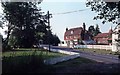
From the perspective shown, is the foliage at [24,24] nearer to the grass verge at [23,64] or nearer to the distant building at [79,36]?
the distant building at [79,36]

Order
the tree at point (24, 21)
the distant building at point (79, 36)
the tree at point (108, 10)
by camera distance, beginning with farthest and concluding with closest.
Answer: the distant building at point (79, 36)
the tree at point (24, 21)
the tree at point (108, 10)

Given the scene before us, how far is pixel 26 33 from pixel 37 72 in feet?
176

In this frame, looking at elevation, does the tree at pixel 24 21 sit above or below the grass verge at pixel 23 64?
above

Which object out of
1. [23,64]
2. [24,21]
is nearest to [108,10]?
[23,64]

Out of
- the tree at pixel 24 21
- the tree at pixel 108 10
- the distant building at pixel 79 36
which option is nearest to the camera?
the tree at pixel 108 10

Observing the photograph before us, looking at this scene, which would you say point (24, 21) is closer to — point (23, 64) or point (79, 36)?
point (79, 36)

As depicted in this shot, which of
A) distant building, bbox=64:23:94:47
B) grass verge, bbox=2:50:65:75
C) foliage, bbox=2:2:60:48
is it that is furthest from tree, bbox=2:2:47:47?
grass verge, bbox=2:50:65:75

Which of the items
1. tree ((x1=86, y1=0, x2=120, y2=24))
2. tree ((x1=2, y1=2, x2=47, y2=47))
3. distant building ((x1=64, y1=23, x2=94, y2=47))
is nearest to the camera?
tree ((x1=86, y1=0, x2=120, y2=24))

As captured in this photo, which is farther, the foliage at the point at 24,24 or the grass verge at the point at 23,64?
A: the foliage at the point at 24,24

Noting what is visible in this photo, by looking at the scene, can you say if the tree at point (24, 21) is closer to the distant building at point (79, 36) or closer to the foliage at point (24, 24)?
the foliage at point (24, 24)

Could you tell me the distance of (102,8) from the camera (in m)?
13.5

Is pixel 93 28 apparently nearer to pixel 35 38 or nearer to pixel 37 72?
pixel 35 38

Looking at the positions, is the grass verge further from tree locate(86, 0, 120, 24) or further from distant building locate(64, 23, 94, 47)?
distant building locate(64, 23, 94, 47)

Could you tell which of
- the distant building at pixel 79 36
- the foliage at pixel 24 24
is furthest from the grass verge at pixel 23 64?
the distant building at pixel 79 36
